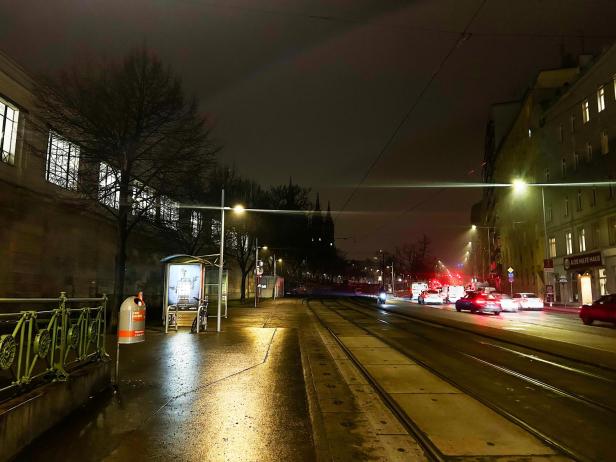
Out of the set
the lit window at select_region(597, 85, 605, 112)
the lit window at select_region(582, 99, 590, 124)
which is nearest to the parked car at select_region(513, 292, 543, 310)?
the lit window at select_region(582, 99, 590, 124)

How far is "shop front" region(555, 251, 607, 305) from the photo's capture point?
40.4 meters

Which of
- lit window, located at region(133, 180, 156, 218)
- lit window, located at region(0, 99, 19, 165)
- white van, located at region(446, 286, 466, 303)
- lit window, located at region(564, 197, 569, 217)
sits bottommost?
white van, located at region(446, 286, 466, 303)

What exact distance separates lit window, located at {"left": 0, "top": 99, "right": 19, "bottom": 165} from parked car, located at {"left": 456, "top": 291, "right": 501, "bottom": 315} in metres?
30.2

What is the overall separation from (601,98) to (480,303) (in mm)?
19294

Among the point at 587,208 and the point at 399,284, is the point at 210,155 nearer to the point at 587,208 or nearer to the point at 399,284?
the point at 587,208

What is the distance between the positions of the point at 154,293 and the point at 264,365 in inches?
1208

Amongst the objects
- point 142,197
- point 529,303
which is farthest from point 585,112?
point 142,197

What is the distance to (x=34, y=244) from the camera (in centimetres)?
2239

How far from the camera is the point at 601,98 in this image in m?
39.2

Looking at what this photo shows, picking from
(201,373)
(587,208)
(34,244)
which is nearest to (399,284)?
(587,208)

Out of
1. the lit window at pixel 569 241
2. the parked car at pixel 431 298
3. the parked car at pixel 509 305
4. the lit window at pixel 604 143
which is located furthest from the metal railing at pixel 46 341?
the parked car at pixel 431 298

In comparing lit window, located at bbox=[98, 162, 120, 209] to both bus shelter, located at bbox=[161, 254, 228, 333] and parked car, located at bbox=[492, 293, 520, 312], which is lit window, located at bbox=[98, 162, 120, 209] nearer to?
bus shelter, located at bbox=[161, 254, 228, 333]

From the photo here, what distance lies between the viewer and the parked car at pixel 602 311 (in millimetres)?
23812

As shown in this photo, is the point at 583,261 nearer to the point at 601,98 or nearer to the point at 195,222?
the point at 601,98
